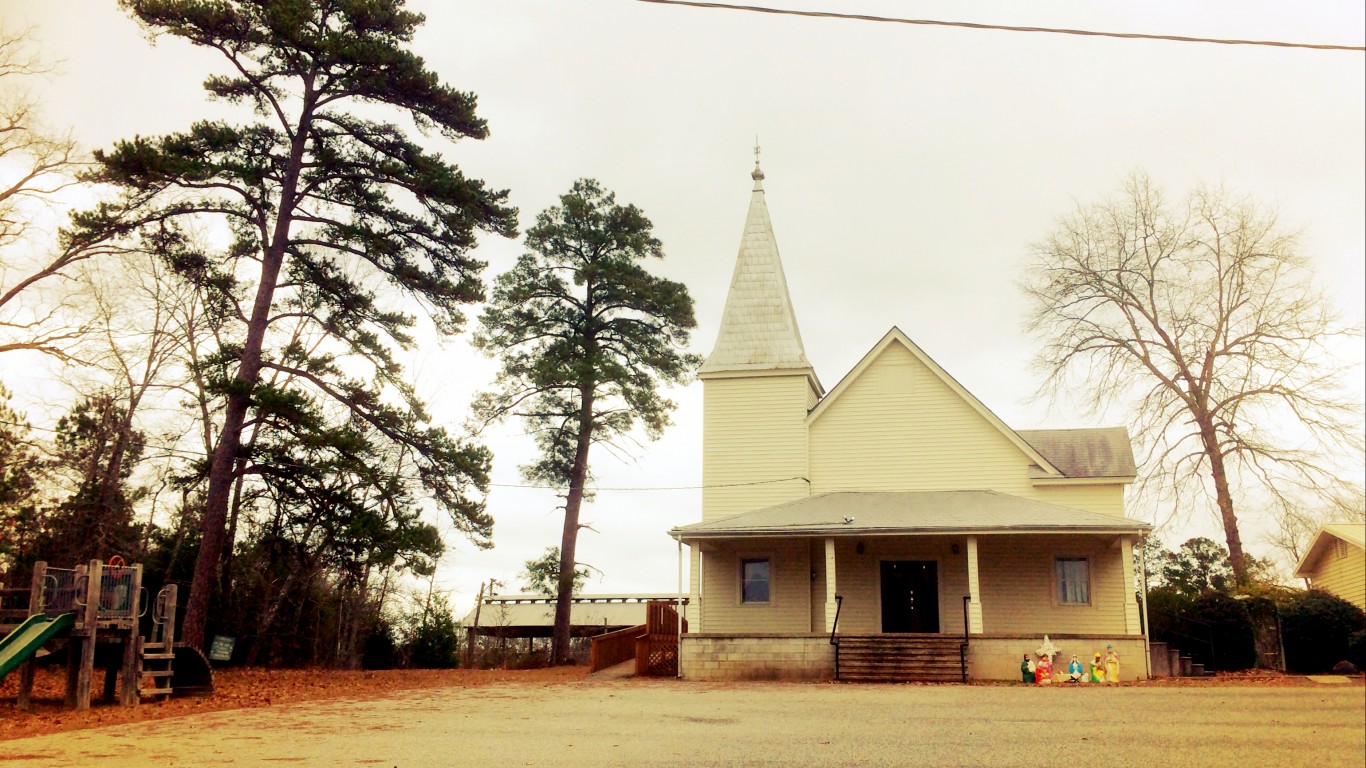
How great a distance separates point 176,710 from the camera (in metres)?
12.5

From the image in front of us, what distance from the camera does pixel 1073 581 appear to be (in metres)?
20.7

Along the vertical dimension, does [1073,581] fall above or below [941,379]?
below

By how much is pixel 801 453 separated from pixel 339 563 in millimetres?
10380

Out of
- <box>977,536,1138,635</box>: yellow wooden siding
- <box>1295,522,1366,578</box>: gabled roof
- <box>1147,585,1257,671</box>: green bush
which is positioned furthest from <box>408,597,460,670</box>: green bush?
<box>1295,522,1366,578</box>: gabled roof

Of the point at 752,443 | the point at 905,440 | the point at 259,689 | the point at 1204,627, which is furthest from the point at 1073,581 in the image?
the point at 259,689

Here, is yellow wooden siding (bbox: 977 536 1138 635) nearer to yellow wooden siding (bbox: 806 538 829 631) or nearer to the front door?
the front door

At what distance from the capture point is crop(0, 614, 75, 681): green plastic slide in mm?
11141

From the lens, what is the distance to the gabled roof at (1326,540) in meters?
2.16

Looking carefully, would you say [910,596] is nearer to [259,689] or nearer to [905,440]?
[905,440]

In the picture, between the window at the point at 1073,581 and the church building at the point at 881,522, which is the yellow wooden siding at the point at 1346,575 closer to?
the church building at the point at 881,522

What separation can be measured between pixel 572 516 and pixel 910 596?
357 inches

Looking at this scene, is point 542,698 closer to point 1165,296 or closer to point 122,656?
point 122,656

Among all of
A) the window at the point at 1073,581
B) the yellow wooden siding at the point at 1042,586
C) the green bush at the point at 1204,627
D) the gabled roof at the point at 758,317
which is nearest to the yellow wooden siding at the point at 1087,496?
the yellow wooden siding at the point at 1042,586

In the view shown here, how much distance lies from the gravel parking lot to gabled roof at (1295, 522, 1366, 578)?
5.08 ft
